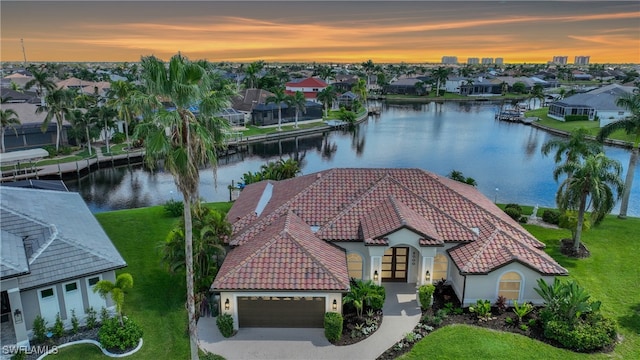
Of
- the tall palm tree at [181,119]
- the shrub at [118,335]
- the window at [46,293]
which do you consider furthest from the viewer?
the window at [46,293]

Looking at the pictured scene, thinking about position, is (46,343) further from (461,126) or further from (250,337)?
(461,126)

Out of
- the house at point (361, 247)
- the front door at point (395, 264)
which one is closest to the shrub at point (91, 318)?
the house at point (361, 247)

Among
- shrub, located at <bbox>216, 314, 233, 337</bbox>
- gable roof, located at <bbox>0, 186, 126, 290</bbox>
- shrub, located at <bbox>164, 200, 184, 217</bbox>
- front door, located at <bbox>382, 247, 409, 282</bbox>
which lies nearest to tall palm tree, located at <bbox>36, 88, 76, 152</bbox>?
shrub, located at <bbox>164, 200, 184, 217</bbox>

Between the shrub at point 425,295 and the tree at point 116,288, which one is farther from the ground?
the tree at point 116,288

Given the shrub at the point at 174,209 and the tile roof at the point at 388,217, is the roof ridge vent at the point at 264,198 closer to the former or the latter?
the tile roof at the point at 388,217

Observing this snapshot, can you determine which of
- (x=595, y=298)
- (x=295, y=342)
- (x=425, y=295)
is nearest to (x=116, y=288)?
(x=295, y=342)
